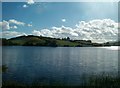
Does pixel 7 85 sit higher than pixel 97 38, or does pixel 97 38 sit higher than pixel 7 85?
pixel 97 38

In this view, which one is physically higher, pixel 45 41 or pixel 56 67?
pixel 45 41

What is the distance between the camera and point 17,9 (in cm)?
2325

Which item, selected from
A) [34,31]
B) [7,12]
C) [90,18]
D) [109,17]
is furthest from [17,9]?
[109,17]

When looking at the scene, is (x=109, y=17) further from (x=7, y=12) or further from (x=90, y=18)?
(x=7, y=12)

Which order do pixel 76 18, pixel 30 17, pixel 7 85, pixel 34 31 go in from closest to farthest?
pixel 7 85 < pixel 76 18 < pixel 30 17 < pixel 34 31

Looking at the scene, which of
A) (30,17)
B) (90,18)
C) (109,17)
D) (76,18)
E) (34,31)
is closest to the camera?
(109,17)

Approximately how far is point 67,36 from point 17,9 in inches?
191

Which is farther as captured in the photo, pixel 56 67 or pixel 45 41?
pixel 45 41

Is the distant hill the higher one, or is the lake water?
the distant hill

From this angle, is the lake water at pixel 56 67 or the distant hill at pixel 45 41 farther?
the distant hill at pixel 45 41

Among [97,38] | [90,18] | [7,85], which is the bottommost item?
[7,85]

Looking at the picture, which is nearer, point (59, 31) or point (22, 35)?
point (22, 35)

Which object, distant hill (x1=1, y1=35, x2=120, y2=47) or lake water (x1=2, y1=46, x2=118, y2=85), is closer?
lake water (x1=2, y1=46, x2=118, y2=85)

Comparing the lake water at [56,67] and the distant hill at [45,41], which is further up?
the distant hill at [45,41]
